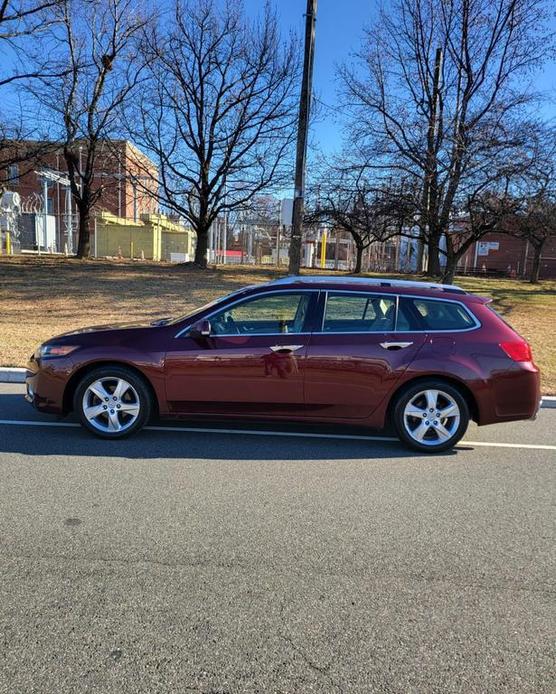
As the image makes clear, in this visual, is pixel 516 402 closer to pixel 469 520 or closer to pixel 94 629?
pixel 469 520

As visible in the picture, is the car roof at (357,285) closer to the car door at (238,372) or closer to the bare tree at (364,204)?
the car door at (238,372)

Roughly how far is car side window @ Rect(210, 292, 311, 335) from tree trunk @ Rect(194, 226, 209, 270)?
20636 millimetres

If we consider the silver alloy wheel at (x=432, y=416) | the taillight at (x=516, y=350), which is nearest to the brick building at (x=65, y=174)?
the silver alloy wheel at (x=432, y=416)

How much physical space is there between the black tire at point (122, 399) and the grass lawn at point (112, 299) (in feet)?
12.3

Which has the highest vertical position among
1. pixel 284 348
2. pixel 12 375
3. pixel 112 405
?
pixel 284 348

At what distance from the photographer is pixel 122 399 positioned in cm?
550

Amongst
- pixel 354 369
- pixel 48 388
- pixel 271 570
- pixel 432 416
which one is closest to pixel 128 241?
pixel 48 388

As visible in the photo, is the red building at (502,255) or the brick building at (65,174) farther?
the red building at (502,255)

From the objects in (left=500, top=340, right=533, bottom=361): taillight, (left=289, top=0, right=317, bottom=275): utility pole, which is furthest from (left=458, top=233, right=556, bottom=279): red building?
(left=500, top=340, right=533, bottom=361): taillight

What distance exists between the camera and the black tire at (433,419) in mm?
5332

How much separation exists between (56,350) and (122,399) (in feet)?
2.70

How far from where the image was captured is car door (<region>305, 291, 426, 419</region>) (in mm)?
5328

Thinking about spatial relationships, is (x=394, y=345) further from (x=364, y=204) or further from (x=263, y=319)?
(x=364, y=204)

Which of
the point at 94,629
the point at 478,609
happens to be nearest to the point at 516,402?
the point at 478,609
